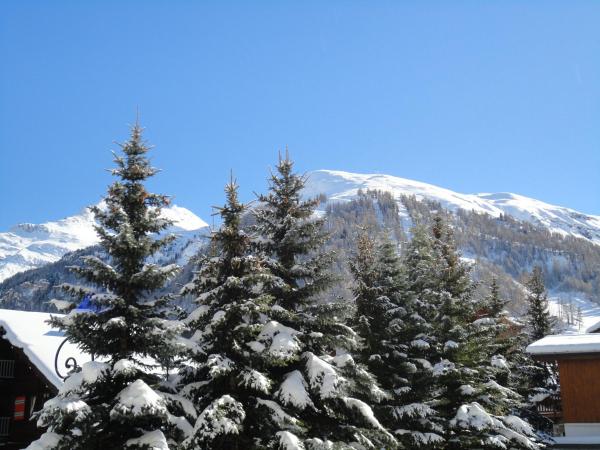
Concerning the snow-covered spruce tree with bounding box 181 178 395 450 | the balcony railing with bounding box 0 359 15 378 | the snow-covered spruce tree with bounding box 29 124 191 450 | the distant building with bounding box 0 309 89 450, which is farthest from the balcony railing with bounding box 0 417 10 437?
the snow-covered spruce tree with bounding box 29 124 191 450

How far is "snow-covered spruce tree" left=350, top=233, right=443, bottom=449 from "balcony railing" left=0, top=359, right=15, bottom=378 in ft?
54.2

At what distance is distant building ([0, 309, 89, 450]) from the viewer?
21547mm

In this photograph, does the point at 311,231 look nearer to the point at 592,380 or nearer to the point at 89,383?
the point at 89,383

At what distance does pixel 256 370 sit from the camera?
1383 cm

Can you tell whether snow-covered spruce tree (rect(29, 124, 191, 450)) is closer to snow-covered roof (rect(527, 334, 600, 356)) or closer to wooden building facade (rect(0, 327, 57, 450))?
snow-covered roof (rect(527, 334, 600, 356))

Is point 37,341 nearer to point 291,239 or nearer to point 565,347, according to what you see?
point 291,239

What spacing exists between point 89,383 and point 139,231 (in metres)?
3.71

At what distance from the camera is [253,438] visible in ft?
43.8

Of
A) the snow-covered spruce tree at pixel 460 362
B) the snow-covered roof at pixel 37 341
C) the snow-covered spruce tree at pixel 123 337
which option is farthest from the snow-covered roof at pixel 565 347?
the snow-covered roof at pixel 37 341

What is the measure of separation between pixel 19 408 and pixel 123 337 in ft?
52.5

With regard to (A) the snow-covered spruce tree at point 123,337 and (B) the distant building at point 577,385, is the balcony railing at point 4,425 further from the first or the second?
(B) the distant building at point 577,385

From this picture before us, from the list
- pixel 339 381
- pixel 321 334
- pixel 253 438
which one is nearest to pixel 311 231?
pixel 321 334

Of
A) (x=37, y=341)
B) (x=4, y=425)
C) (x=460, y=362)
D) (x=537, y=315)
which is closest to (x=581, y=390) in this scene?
(x=460, y=362)

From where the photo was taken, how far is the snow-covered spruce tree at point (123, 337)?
11.0 meters
